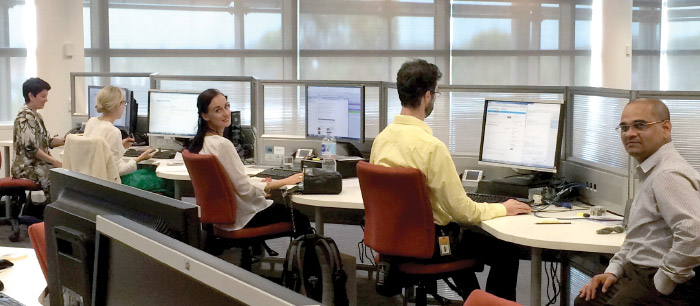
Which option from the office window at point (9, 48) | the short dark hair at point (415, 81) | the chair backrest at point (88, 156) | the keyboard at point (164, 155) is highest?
the office window at point (9, 48)

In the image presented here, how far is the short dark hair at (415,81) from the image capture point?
136 inches

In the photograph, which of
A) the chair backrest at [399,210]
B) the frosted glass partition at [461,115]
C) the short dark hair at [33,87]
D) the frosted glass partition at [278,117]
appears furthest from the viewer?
the short dark hair at [33,87]

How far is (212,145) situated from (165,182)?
1.60 m

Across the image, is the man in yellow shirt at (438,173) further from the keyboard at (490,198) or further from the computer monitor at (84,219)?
the computer monitor at (84,219)

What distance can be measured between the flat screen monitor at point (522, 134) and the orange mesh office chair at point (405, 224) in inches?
23.5

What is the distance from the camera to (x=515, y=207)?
3395mm

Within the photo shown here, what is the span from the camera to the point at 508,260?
3.50 metres

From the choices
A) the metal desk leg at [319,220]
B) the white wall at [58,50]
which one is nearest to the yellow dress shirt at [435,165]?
the metal desk leg at [319,220]

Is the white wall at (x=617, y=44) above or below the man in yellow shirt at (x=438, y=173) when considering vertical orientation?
above

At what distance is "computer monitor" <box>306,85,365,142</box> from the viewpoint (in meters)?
4.63

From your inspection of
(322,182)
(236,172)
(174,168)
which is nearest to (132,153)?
(174,168)

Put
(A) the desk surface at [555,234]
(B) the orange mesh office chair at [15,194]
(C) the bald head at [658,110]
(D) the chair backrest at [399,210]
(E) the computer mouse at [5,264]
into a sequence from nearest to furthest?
(E) the computer mouse at [5,264] < (C) the bald head at [658,110] < (A) the desk surface at [555,234] < (D) the chair backrest at [399,210] < (B) the orange mesh office chair at [15,194]

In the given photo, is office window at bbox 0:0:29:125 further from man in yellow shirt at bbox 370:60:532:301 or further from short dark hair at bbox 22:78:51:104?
man in yellow shirt at bbox 370:60:532:301

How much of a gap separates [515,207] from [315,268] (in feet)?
2.94
